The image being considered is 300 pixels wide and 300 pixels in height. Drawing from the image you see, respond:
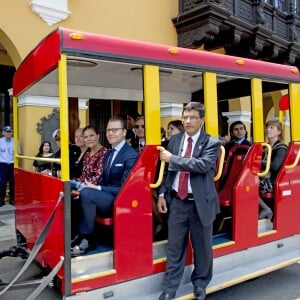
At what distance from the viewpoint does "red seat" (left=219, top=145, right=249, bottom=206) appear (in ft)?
14.6

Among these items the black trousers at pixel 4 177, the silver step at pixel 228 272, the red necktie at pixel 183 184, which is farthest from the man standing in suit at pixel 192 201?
the black trousers at pixel 4 177

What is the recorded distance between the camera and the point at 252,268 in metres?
4.07

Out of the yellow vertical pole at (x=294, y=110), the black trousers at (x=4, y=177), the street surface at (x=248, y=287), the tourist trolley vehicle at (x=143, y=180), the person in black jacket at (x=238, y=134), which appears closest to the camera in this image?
the tourist trolley vehicle at (x=143, y=180)

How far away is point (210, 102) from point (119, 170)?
1.11m

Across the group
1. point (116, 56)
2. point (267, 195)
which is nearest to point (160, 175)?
point (116, 56)

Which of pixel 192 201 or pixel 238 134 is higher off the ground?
pixel 238 134

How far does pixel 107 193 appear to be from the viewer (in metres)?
3.31

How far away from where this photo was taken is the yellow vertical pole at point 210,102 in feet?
12.1

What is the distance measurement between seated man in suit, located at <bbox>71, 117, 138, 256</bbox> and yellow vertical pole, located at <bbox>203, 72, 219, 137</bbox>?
0.81 meters

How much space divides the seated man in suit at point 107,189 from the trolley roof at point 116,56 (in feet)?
2.27

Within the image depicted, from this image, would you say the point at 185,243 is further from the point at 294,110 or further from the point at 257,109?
the point at 294,110

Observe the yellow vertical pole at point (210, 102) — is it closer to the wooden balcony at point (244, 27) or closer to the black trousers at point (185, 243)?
the black trousers at point (185, 243)

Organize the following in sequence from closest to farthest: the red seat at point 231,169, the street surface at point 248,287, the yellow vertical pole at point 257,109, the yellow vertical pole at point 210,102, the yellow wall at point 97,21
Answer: the yellow vertical pole at point 210,102 → the street surface at point 248,287 → the yellow vertical pole at point 257,109 → the red seat at point 231,169 → the yellow wall at point 97,21

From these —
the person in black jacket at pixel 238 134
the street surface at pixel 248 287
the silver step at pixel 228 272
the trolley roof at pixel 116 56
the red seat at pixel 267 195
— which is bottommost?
the street surface at pixel 248 287
